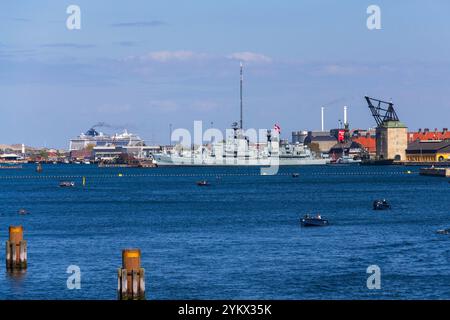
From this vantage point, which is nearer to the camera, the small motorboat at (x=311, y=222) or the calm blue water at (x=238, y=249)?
the calm blue water at (x=238, y=249)

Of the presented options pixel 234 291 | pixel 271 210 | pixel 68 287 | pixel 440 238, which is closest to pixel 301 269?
pixel 234 291

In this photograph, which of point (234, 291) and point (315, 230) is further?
point (315, 230)

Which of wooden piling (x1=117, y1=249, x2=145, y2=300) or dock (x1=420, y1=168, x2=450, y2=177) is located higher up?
dock (x1=420, y1=168, x2=450, y2=177)

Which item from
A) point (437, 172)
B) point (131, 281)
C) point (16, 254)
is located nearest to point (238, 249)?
point (16, 254)

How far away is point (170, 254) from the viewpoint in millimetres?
38344

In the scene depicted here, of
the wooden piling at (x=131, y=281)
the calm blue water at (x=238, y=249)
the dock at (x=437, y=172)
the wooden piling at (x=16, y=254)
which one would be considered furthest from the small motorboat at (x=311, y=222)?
the dock at (x=437, y=172)

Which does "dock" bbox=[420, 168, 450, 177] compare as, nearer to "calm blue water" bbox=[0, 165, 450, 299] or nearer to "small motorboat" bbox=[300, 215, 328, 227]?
"calm blue water" bbox=[0, 165, 450, 299]

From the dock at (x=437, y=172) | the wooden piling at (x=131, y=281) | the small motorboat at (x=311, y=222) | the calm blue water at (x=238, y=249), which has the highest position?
the dock at (x=437, y=172)

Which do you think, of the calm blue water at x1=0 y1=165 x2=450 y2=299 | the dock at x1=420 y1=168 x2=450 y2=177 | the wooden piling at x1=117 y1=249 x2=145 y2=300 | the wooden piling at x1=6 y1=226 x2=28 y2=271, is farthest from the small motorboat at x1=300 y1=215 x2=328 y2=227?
the dock at x1=420 y1=168 x2=450 y2=177

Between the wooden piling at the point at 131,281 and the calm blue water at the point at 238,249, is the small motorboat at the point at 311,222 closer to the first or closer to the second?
the calm blue water at the point at 238,249
